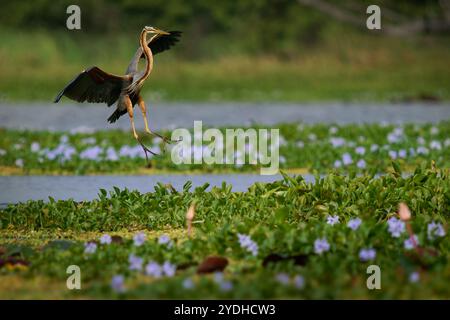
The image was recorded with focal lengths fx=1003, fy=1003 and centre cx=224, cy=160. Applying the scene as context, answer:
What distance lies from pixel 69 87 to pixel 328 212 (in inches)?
80.4

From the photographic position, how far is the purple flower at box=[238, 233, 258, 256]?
5.92 metres

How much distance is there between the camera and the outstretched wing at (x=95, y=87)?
23.1 ft

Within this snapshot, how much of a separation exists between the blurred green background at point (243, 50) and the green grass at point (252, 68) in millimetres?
33

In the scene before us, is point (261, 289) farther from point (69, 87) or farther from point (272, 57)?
point (272, 57)

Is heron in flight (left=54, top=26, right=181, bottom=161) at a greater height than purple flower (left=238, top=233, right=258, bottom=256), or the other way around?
heron in flight (left=54, top=26, right=181, bottom=161)

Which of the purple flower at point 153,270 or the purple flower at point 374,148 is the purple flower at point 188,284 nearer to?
the purple flower at point 153,270

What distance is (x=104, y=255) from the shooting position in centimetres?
591

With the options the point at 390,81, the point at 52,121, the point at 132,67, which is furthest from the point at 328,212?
the point at 390,81

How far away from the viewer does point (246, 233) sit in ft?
20.2

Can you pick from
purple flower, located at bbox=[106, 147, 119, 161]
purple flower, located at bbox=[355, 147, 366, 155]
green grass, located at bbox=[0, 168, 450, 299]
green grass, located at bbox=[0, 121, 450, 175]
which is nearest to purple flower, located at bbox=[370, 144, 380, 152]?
green grass, located at bbox=[0, 121, 450, 175]

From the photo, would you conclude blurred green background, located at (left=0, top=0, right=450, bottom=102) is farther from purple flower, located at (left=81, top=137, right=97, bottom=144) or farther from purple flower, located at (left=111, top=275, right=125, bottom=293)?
purple flower, located at (left=111, top=275, right=125, bottom=293)

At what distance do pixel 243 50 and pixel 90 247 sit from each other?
88.7 feet

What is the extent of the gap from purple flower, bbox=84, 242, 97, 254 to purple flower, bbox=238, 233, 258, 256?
877 mm

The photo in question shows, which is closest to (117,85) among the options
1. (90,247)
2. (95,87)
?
(95,87)
